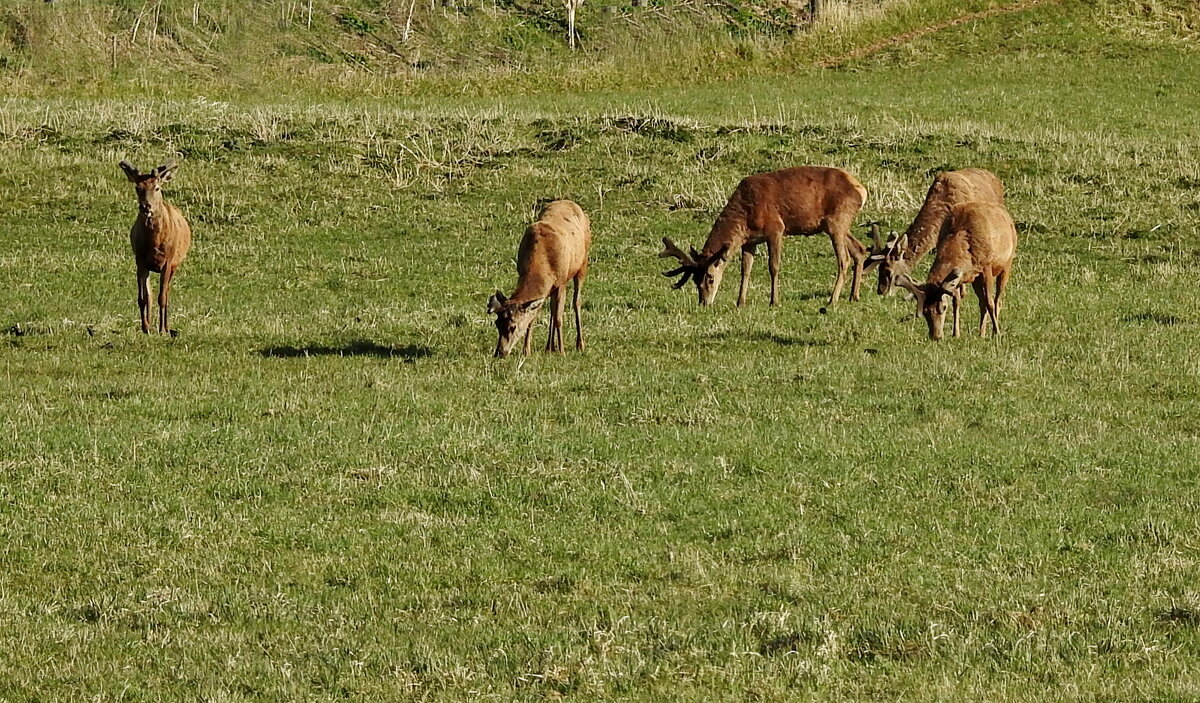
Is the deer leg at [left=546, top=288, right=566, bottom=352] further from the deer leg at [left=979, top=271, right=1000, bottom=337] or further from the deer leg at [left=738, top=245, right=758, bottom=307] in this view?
the deer leg at [left=979, top=271, right=1000, bottom=337]

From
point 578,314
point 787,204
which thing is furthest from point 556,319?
point 787,204

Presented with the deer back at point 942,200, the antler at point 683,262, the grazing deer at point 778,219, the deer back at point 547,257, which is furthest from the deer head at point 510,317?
the deer back at point 942,200

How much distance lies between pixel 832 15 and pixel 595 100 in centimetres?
1220

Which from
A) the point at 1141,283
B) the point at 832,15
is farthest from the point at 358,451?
the point at 832,15

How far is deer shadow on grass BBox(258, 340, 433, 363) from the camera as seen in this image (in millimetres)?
17641

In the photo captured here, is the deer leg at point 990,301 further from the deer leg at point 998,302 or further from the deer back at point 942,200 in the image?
the deer back at point 942,200

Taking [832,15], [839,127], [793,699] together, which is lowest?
[793,699]

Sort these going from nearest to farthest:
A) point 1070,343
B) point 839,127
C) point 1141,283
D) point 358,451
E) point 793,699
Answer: point 793,699 → point 358,451 → point 1070,343 → point 1141,283 → point 839,127

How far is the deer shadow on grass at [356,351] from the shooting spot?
17.6 metres

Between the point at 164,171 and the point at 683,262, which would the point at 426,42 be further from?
the point at 164,171

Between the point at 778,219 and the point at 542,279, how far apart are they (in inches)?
227

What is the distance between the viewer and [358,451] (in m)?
12.9

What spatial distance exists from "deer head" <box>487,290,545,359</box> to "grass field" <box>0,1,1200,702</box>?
0.43 m

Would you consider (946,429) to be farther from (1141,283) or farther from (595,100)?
(595,100)
